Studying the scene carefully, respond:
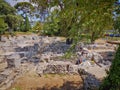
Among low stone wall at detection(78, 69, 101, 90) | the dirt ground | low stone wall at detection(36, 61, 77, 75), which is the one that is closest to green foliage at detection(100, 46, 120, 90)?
low stone wall at detection(78, 69, 101, 90)

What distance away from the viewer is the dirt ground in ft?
32.4

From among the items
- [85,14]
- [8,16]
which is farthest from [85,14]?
[8,16]

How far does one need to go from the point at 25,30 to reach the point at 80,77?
151 ft

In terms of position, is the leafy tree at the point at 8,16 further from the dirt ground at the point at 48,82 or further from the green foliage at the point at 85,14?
the green foliage at the point at 85,14

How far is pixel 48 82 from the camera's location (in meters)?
10.7

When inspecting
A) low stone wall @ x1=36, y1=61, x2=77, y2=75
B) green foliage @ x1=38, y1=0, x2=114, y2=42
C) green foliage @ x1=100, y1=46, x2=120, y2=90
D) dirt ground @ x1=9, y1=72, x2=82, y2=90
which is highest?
green foliage @ x1=38, y1=0, x2=114, y2=42

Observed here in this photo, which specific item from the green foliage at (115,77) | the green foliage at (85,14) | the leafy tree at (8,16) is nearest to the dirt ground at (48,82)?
the green foliage at (115,77)

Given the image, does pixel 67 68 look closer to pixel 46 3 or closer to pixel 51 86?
pixel 51 86

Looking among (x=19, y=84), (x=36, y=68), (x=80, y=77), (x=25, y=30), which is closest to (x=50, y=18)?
(x=19, y=84)

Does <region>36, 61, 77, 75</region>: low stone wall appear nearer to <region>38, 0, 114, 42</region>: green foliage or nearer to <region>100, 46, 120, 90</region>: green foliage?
<region>38, 0, 114, 42</region>: green foliage

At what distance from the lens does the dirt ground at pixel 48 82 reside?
32.4 ft

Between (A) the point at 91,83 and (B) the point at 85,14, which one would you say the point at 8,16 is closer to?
(A) the point at 91,83

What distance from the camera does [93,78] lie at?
408 inches

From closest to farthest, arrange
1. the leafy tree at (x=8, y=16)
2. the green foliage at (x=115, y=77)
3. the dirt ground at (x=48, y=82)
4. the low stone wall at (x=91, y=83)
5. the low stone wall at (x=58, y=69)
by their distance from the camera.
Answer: the green foliage at (x=115, y=77) < the low stone wall at (x=91, y=83) < the dirt ground at (x=48, y=82) < the low stone wall at (x=58, y=69) < the leafy tree at (x=8, y=16)
